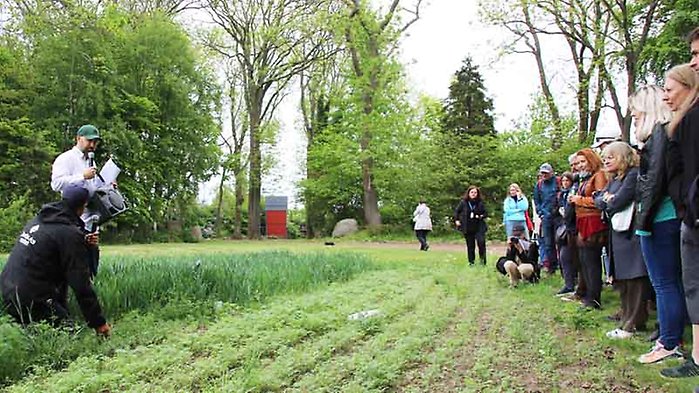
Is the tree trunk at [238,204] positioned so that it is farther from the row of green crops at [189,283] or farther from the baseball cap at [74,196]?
the baseball cap at [74,196]

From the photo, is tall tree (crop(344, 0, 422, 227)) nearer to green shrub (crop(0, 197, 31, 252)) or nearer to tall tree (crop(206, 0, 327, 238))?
tall tree (crop(206, 0, 327, 238))

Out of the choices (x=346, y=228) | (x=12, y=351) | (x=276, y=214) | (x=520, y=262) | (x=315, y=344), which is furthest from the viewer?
(x=276, y=214)

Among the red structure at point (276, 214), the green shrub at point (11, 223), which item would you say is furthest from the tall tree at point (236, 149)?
the green shrub at point (11, 223)

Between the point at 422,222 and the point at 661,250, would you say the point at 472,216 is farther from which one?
the point at 661,250

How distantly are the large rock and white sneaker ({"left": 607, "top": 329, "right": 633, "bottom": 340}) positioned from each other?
2056 cm

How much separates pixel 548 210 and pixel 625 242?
3.03m

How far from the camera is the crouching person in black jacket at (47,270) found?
4141mm

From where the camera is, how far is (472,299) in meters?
6.57

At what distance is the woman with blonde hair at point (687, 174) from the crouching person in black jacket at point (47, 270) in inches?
151

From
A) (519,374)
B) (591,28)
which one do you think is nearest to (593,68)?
(591,28)

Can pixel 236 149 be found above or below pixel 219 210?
above

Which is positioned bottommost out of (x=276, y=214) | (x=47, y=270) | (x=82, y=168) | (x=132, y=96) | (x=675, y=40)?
(x=47, y=270)

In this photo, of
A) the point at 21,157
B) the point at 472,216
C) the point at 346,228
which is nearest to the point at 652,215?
the point at 472,216

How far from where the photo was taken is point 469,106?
2400 centimetres
